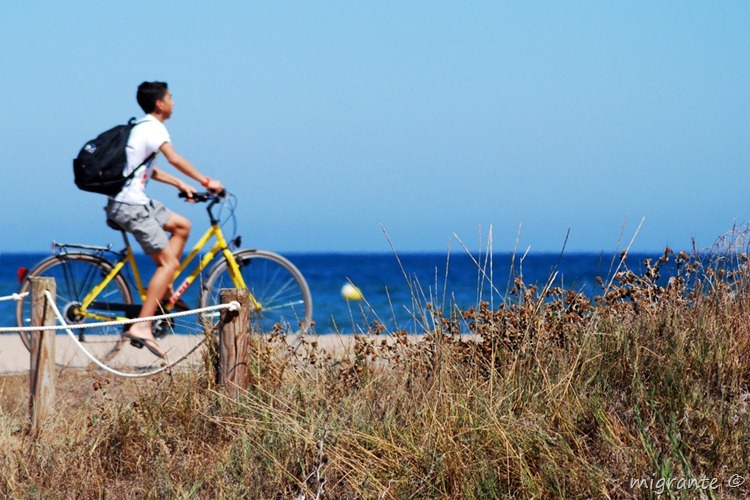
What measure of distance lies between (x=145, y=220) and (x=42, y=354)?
1790mm

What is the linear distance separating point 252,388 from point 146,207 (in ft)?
8.38

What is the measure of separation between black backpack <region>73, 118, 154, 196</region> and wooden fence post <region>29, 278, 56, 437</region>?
1.53 metres

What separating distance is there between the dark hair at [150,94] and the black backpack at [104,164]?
0.70ft

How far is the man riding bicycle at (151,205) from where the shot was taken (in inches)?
268

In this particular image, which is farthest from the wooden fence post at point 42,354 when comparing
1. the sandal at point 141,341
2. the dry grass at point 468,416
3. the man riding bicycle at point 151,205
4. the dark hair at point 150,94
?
the dark hair at point 150,94

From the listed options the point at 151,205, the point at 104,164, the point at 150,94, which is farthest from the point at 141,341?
the point at 150,94

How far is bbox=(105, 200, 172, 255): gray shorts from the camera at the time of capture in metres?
6.85

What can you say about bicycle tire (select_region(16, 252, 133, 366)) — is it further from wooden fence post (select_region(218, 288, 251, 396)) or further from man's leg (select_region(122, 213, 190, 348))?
wooden fence post (select_region(218, 288, 251, 396))

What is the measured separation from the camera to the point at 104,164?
6.72m

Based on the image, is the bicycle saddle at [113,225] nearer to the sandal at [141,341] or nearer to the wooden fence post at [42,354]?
the sandal at [141,341]

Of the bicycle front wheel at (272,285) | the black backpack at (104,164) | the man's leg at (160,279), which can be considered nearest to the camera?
the black backpack at (104,164)

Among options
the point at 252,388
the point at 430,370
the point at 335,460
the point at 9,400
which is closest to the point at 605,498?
the point at 335,460

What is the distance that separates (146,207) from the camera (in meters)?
6.90

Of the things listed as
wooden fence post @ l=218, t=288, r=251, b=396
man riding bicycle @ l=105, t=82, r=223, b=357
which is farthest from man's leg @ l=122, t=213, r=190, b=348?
wooden fence post @ l=218, t=288, r=251, b=396
